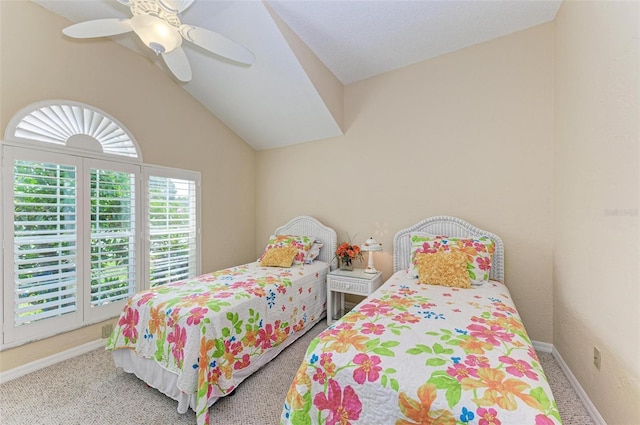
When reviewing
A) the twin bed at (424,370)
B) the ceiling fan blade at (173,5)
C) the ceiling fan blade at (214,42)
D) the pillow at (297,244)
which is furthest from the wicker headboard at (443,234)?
the ceiling fan blade at (173,5)

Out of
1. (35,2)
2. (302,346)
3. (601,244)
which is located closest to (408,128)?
(601,244)

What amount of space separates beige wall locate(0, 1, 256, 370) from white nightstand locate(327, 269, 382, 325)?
1730 millimetres

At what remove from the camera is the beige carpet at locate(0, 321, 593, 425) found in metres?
1.73

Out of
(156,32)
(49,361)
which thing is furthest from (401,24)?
(49,361)

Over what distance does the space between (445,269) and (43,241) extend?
Answer: 346 centimetres

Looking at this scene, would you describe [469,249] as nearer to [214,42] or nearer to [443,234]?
[443,234]

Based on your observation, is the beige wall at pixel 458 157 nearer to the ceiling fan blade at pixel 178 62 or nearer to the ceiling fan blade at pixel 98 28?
the ceiling fan blade at pixel 178 62

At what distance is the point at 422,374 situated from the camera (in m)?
1.11

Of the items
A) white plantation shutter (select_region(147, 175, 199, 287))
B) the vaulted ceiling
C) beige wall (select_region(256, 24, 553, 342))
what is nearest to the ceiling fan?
the vaulted ceiling

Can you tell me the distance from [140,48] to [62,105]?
1.05 metres

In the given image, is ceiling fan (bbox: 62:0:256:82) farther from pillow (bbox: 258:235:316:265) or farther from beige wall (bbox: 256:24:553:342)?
pillow (bbox: 258:235:316:265)

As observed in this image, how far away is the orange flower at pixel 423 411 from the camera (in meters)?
0.98

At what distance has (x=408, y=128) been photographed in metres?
3.13

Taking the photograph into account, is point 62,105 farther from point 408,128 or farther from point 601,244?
point 601,244
